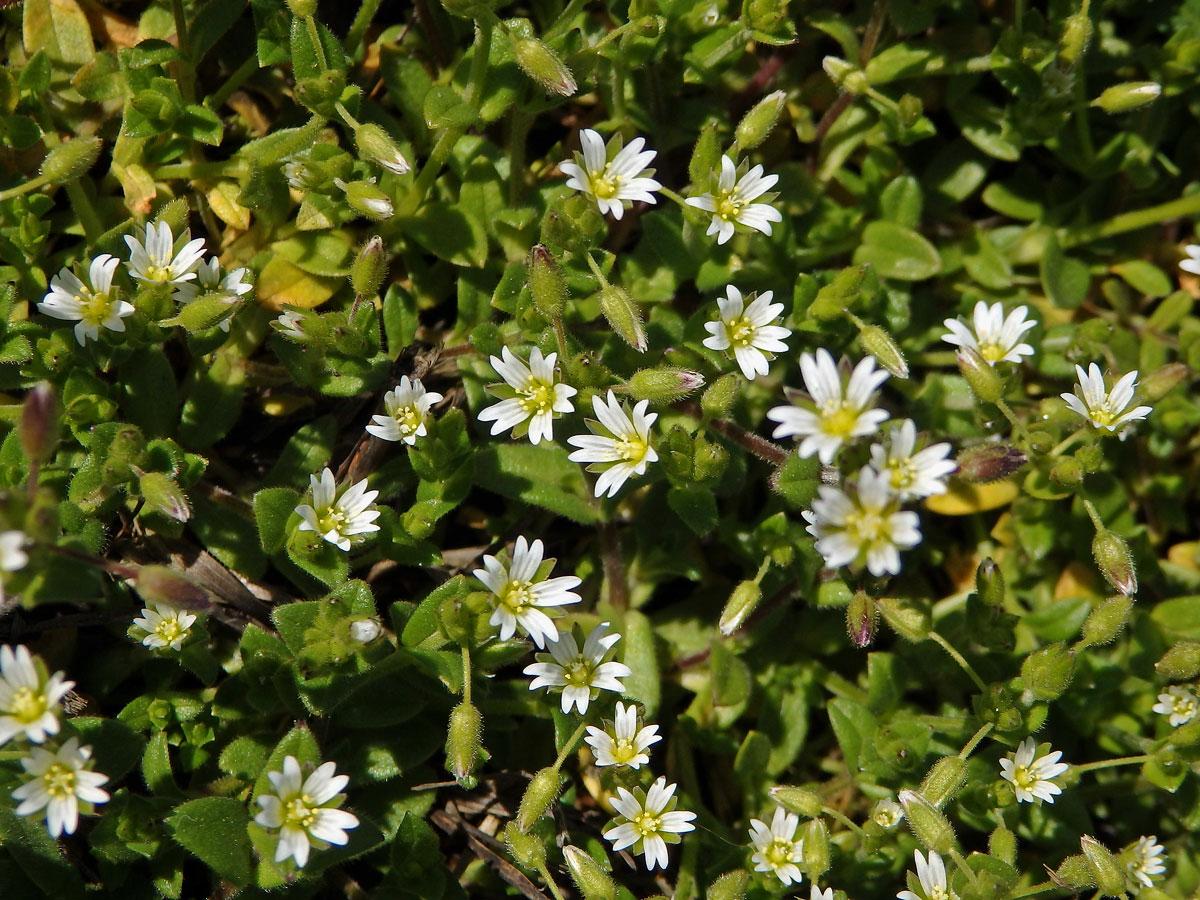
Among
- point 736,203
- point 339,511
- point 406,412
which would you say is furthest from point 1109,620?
point 339,511

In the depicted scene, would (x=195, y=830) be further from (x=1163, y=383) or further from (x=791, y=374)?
(x=1163, y=383)

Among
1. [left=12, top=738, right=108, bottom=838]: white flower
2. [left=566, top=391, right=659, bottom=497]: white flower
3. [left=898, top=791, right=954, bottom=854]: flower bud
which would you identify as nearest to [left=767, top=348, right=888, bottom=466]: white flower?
[left=566, top=391, right=659, bottom=497]: white flower

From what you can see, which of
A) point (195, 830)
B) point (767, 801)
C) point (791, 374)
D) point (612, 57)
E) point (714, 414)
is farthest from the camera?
point (791, 374)

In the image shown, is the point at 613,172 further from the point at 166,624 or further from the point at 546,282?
the point at 166,624

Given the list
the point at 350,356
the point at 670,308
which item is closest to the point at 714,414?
the point at 670,308

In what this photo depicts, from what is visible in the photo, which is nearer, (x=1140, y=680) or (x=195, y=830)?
(x=195, y=830)
